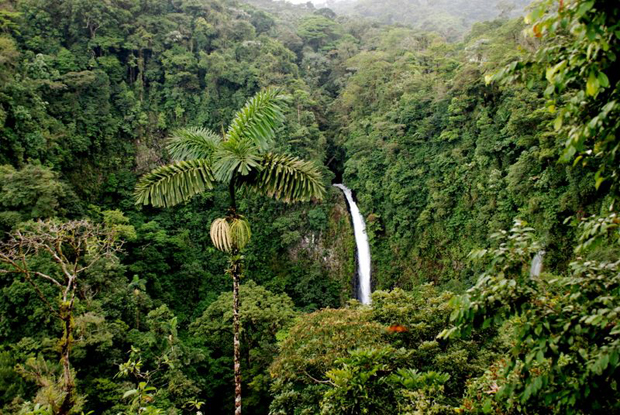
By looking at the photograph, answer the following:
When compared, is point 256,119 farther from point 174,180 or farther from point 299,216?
point 299,216

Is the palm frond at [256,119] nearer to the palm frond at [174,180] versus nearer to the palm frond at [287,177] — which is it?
the palm frond at [287,177]

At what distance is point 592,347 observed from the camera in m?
2.62

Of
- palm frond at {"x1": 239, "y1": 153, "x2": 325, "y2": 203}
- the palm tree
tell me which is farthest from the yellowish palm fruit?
palm frond at {"x1": 239, "y1": 153, "x2": 325, "y2": 203}

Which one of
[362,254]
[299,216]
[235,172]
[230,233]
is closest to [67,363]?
[230,233]

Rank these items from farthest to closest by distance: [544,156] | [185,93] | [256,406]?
[185,93] < [256,406] < [544,156]

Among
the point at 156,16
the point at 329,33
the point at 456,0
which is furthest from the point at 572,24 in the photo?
the point at 456,0

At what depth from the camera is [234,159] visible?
5.30 m

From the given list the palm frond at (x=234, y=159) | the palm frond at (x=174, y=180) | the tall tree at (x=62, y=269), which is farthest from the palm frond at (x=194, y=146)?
the tall tree at (x=62, y=269)

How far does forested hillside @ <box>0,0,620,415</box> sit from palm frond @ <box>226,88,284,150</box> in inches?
1.3

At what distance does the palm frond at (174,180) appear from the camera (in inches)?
216

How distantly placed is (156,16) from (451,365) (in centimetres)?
2600

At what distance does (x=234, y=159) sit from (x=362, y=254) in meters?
14.4

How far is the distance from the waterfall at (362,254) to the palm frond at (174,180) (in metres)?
13.9

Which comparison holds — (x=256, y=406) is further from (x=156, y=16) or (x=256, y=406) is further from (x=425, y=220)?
(x=156, y=16)
